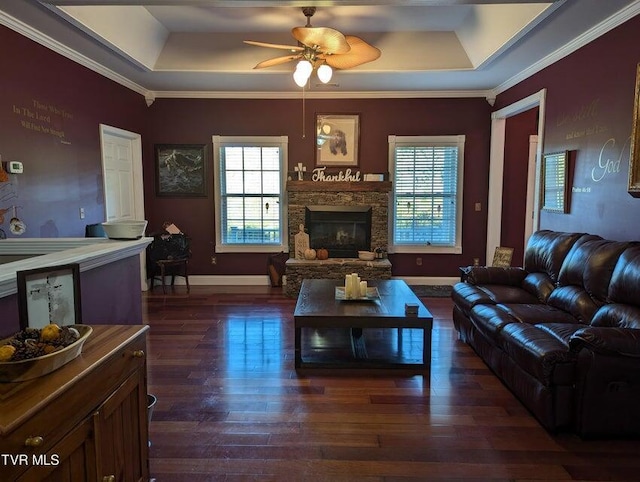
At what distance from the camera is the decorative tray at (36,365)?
1.18 m

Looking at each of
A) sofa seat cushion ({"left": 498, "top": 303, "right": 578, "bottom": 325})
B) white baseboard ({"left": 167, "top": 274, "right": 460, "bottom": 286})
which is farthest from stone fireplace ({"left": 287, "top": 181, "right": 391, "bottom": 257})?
sofa seat cushion ({"left": 498, "top": 303, "right": 578, "bottom": 325})

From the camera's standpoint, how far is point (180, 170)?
20.8ft

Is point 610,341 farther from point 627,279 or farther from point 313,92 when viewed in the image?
point 313,92

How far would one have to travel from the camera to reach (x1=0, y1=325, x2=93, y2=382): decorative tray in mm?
1177

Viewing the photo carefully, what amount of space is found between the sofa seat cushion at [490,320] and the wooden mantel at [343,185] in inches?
112

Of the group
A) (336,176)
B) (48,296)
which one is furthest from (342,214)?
(48,296)

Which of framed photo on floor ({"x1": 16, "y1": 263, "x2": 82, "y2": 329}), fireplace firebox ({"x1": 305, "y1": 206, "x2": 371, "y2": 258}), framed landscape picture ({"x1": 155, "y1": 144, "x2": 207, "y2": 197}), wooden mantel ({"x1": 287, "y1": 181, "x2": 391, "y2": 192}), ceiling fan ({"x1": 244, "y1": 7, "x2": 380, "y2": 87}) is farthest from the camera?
framed landscape picture ({"x1": 155, "y1": 144, "x2": 207, "y2": 197})

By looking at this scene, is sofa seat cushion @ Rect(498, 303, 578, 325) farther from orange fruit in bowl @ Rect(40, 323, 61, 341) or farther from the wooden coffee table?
orange fruit in bowl @ Rect(40, 323, 61, 341)

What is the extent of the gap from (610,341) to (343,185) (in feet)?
13.7

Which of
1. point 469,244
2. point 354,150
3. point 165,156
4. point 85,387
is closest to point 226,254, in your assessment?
point 165,156

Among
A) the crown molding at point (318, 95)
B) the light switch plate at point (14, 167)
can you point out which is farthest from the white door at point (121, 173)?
the light switch plate at point (14, 167)

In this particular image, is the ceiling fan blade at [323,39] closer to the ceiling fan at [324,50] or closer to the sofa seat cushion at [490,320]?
the ceiling fan at [324,50]

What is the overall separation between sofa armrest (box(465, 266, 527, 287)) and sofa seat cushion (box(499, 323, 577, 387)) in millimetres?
1299

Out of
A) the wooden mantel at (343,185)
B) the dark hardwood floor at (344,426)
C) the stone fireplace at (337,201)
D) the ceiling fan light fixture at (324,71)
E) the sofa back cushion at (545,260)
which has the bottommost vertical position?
the dark hardwood floor at (344,426)
